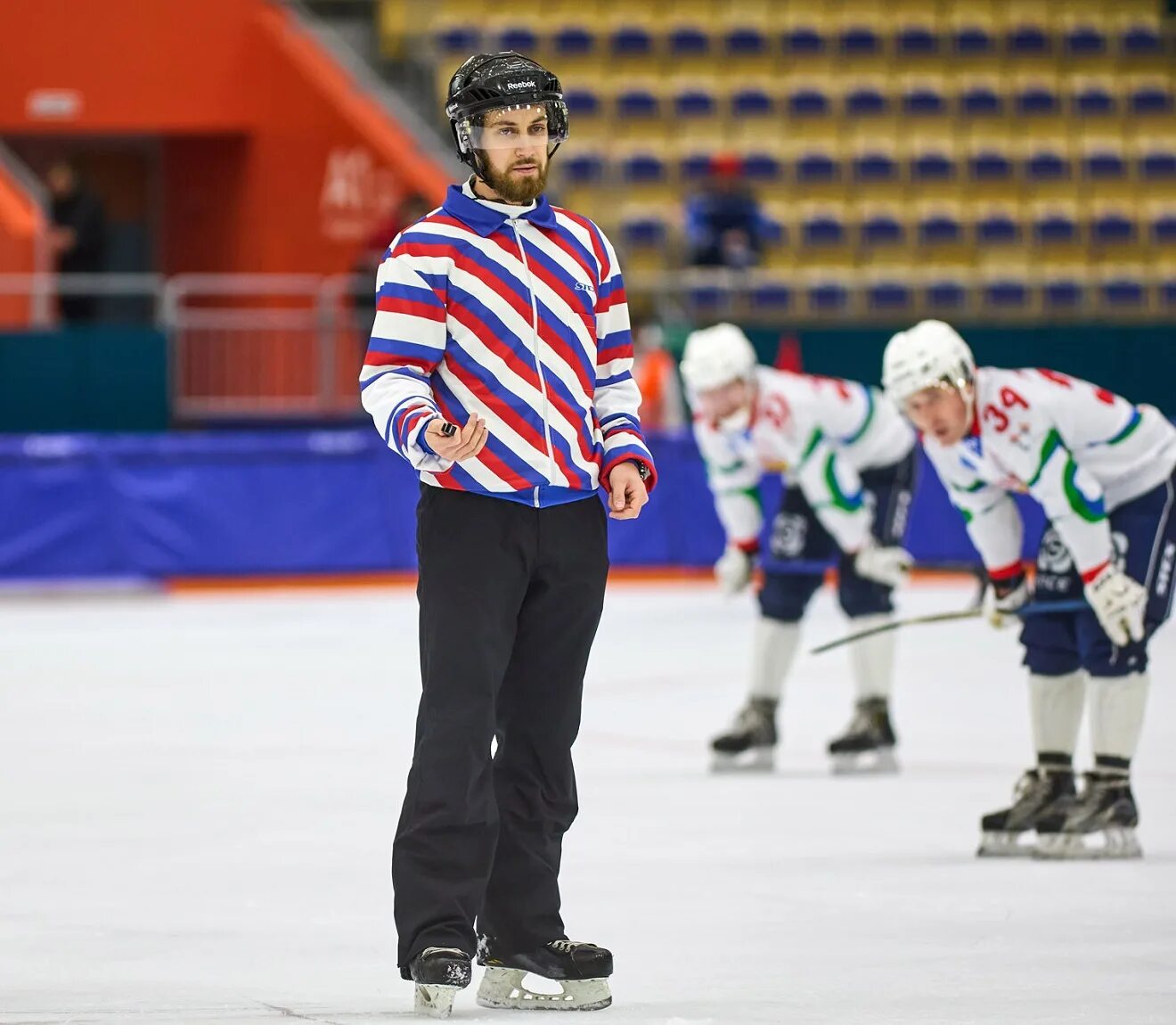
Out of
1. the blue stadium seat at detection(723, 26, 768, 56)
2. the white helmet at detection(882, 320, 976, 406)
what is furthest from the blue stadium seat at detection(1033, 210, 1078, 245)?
the white helmet at detection(882, 320, 976, 406)

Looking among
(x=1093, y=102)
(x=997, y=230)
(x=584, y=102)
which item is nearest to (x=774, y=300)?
(x=997, y=230)

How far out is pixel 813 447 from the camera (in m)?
9.24

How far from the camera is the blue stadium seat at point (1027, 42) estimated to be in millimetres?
23516

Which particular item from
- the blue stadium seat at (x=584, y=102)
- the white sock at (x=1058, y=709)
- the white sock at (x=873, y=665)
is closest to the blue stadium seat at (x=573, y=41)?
the blue stadium seat at (x=584, y=102)

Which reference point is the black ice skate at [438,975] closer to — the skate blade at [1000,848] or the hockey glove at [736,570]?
the skate blade at [1000,848]

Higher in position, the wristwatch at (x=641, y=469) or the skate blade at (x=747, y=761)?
the wristwatch at (x=641, y=469)

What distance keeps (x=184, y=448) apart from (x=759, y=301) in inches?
208

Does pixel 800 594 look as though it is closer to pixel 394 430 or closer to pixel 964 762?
pixel 964 762

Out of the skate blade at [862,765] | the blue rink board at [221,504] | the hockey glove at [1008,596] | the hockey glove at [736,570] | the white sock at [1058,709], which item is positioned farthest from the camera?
the blue rink board at [221,504]

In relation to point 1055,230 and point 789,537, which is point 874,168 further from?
point 789,537

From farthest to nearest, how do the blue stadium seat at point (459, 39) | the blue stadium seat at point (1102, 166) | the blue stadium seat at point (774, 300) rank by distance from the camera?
the blue stadium seat at point (1102, 166)
the blue stadium seat at point (459, 39)
the blue stadium seat at point (774, 300)

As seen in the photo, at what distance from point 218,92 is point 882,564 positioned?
601 inches

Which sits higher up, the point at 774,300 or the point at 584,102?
the point at 584,102

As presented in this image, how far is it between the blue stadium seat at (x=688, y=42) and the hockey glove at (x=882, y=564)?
14.2 m
